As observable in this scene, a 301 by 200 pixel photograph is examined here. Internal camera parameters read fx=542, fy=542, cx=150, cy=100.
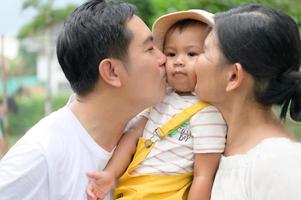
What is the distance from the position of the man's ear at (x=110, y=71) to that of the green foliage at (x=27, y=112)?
58.1 ft

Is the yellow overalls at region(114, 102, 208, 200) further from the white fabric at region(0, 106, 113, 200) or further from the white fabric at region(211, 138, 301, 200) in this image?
the white fabric at region(211, 138, 301, 200)

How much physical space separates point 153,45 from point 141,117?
0.30m

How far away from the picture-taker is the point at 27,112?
20.8m

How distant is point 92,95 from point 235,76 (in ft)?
1.98

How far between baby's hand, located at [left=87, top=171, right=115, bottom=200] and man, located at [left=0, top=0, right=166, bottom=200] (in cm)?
3

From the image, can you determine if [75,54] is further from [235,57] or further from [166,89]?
[235,57]

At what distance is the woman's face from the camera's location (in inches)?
68.4

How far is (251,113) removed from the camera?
1.74 metres

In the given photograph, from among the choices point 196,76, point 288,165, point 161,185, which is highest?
point 196,76

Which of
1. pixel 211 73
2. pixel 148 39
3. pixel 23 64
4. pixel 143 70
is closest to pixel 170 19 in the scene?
pixel 148 39

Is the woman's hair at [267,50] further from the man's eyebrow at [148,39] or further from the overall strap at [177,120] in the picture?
the man's eyebrow at [148,39]

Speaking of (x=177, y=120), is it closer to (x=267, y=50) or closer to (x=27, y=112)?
(x=267, y=50)

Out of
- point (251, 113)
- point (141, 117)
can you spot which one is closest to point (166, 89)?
point (141, 117)

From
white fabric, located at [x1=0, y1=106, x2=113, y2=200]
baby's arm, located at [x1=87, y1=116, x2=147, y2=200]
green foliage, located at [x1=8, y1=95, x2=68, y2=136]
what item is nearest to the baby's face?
baby's arm, located at [x1=87, y1=116, x2=147, y2=200]
